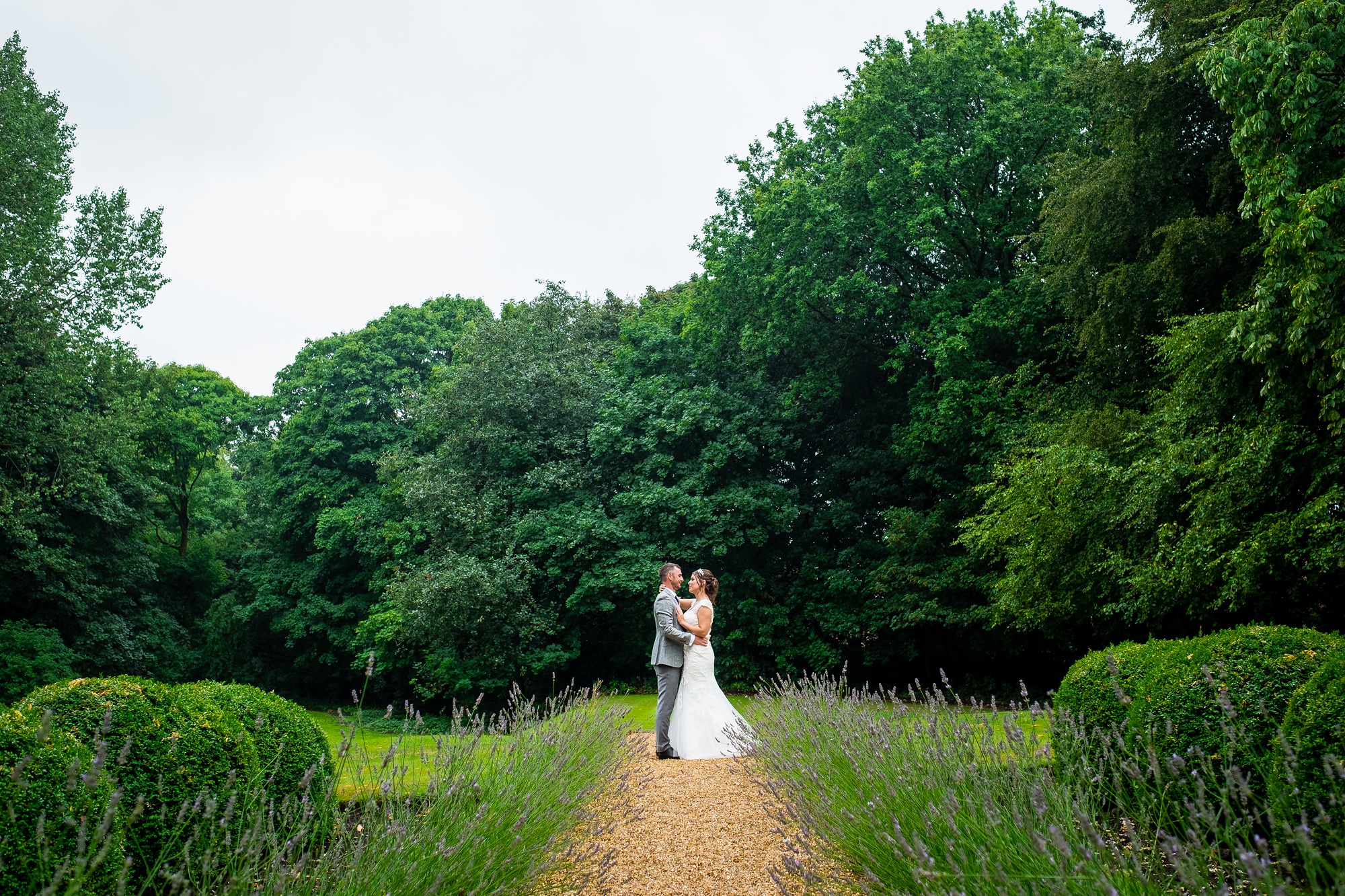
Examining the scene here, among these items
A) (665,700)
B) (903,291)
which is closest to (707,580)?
(665,700)

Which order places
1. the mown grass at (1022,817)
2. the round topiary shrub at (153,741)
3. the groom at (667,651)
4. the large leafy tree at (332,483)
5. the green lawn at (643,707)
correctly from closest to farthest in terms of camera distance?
the mown grass at (1022,817) → the round topiary shrub at (153,741) → the groom at (667,651) → the green lawn at (643,707) → the large leafy tree at (332,483)

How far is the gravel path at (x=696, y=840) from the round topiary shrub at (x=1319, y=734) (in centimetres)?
234

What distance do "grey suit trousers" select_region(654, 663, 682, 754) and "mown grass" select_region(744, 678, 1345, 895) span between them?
2670 millimetres

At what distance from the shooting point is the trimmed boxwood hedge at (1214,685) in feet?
12.1

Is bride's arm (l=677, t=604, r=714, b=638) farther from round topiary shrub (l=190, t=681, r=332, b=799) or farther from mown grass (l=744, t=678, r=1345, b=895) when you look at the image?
round topiary shrub (l=190, t=681, r=332, b=799)

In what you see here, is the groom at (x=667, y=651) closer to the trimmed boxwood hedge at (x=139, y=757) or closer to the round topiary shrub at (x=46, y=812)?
the trimmed boxwood hedge at (x=139, y=757)

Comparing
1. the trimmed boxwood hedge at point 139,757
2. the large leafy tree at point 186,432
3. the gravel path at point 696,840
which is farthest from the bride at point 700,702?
the large leafy tree at point 186,432

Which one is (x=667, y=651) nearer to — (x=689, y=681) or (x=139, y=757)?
(x=689, y=681)

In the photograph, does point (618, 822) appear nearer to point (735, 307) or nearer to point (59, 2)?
point (59, 2)

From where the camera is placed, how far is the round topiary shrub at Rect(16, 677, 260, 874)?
336cm

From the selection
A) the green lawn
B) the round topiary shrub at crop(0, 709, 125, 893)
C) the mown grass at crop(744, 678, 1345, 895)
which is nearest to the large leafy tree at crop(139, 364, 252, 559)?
the green lawn

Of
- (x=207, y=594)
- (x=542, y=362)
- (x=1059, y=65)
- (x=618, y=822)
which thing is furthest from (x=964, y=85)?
(x=207, y=594)

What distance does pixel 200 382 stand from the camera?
30.5 metres

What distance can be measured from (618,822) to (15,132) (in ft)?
66.1
